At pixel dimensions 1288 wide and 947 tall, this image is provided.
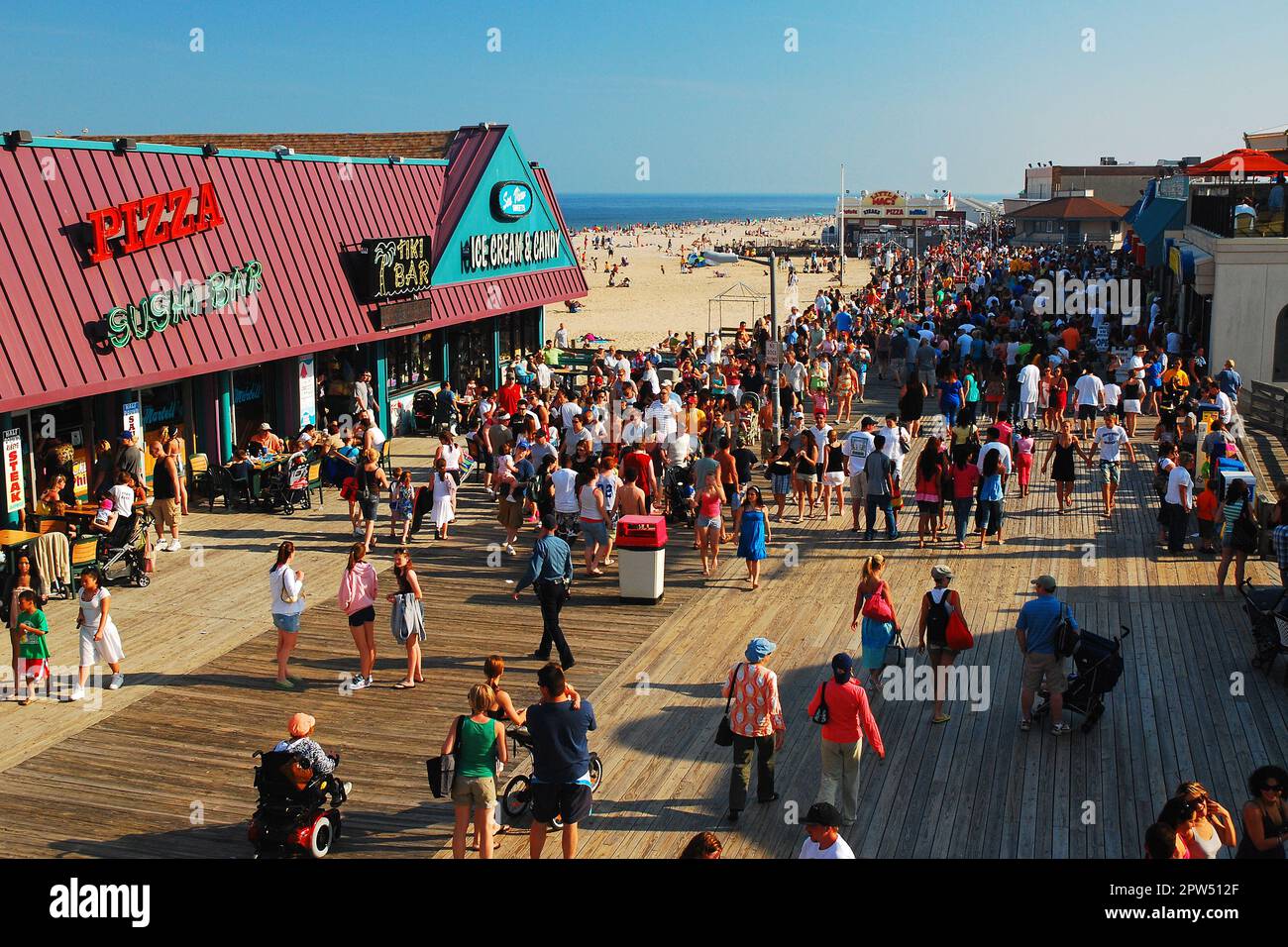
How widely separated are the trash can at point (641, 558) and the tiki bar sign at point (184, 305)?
7.68 m

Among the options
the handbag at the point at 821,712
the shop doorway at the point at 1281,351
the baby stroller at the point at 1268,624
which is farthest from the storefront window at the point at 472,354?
the handbag at the point at 821,712

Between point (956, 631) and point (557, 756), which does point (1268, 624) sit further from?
point (557, 756)

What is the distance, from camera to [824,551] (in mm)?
17984

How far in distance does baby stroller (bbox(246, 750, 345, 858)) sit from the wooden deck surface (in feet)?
1.54

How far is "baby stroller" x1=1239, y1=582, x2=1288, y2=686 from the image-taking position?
1230cm

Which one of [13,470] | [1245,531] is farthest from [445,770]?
[13,470]

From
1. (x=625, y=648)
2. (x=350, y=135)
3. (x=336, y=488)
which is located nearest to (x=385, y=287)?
(x=336, y=488)

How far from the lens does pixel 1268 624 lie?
1247 cm

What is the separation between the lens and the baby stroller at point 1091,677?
1123cm

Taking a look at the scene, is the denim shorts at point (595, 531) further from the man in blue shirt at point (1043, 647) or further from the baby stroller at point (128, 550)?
the man in blue shirt at point (1043, 647)

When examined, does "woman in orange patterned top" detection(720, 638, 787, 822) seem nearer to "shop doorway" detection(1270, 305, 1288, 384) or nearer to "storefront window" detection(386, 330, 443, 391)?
"storefront window" detection(386, 330, 443, 391)

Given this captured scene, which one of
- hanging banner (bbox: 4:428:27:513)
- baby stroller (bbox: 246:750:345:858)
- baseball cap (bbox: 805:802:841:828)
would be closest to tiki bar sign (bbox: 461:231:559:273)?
→ hanging banner (bbox: 4:428:27:513)
